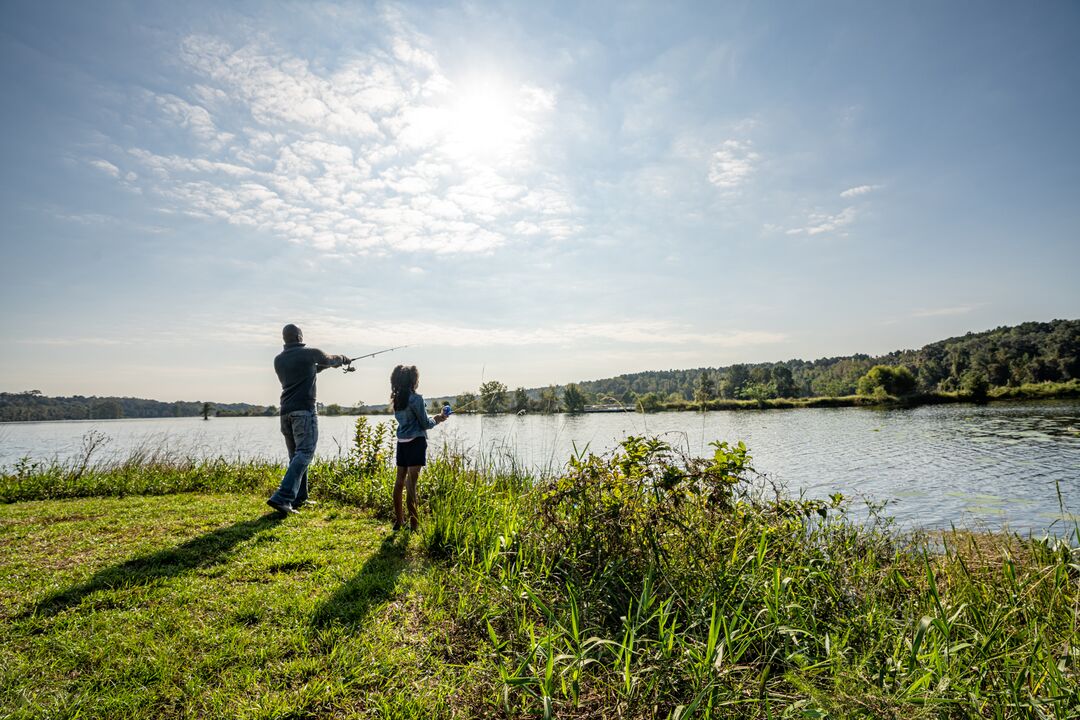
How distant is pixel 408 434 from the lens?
237 inches

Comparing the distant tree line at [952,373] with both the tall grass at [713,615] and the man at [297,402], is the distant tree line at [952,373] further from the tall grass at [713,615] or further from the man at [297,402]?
the tall grass at [713,615]

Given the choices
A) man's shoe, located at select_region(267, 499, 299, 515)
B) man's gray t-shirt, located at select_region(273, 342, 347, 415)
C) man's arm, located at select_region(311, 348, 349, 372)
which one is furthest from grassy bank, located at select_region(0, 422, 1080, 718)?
man's arm, located at select_region(311, 348, 349, 372)

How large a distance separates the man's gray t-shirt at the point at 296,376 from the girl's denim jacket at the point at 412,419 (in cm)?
204

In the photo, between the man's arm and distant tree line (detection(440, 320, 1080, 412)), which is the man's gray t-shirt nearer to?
the man's arm

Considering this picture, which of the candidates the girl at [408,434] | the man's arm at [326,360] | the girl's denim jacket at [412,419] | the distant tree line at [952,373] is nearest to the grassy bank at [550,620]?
the girl at [408,434]

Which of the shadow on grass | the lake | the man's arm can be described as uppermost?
the man's arm

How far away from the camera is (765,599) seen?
3172 millimetres

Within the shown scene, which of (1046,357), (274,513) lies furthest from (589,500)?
(1046,357)

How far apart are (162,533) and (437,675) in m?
4.74

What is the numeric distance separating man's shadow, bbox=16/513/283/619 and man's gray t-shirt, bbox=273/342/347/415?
1.83m

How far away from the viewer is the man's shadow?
366 cm

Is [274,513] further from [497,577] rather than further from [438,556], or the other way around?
[497,577]

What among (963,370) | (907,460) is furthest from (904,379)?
(907,460)

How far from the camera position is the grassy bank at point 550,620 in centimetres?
248
